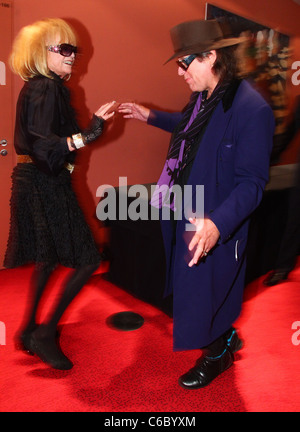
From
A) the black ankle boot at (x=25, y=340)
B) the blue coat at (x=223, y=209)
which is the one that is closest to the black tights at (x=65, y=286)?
the black ankle boot at (x=25, y=340)

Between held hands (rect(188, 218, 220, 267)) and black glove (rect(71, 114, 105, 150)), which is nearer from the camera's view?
held hands (rect(188, 218, 220, 267))

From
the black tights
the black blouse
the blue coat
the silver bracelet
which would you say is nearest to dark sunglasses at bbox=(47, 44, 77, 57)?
the black blouse

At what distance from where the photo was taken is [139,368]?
2.24 meters


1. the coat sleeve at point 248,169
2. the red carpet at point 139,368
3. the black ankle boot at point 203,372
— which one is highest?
the coat sleeve at point 248,169

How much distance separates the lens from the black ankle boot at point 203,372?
81.4 inches

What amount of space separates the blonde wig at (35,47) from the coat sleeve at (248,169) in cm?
101

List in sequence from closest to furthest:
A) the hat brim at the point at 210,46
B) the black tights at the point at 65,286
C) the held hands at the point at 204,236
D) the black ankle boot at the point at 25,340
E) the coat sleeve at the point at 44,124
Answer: the held hands at the point at 204,236
the hat brim at the point at 210,46
the coat sleeve at the point at 44,124
the black tights at the point at 65,286
the black ankle boot at the point at 25,340

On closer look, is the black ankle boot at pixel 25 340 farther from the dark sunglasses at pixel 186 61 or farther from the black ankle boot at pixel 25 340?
the dark sunglasses at pixel 186 61

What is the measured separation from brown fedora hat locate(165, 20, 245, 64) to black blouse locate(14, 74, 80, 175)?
2.00ft

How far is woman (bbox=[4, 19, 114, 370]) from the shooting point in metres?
1.95

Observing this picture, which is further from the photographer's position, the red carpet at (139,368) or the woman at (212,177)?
the red carpet at (139,368)

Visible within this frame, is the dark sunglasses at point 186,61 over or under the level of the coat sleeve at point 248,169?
over

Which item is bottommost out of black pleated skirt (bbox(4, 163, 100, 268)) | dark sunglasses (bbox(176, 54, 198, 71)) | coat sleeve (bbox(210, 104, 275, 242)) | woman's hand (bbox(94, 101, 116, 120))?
black pleated skirt (bbox(4, 163, 100, 268))

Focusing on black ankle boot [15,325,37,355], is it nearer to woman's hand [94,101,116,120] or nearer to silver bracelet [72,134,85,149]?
silver bracelet [72,134,85,149]
